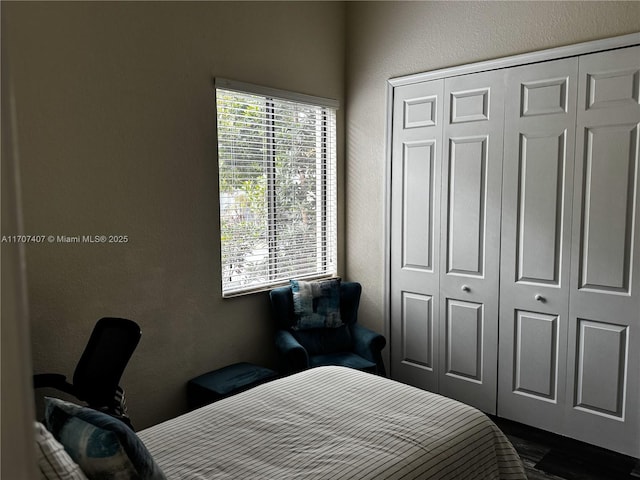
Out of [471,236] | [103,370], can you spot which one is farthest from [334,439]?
[471,236]

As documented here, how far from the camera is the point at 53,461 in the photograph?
133 centimetres

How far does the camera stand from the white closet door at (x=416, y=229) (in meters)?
3.62

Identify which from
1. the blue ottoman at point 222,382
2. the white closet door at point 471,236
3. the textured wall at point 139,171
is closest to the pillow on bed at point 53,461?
the textured wall at point 139,171

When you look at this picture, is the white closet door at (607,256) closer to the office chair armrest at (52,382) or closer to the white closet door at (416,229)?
the white closet door at (416,229)

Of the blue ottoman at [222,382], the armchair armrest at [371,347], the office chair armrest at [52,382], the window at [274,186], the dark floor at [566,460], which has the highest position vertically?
the window at [274,186]

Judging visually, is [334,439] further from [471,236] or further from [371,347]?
[471,236]

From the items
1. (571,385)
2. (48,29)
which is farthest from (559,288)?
(48,29)

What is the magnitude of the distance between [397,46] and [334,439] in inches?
113

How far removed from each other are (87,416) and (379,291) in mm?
2794

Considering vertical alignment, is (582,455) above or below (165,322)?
below

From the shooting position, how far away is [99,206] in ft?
8.98

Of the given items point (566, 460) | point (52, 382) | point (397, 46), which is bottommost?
point (566, 460)

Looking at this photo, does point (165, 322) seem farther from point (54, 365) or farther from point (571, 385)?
point (571, 385)

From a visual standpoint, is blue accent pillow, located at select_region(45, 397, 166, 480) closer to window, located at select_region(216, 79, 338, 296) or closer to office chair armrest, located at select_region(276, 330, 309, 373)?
office chair armrest, located at select_region(276, 330, 309, 373)
